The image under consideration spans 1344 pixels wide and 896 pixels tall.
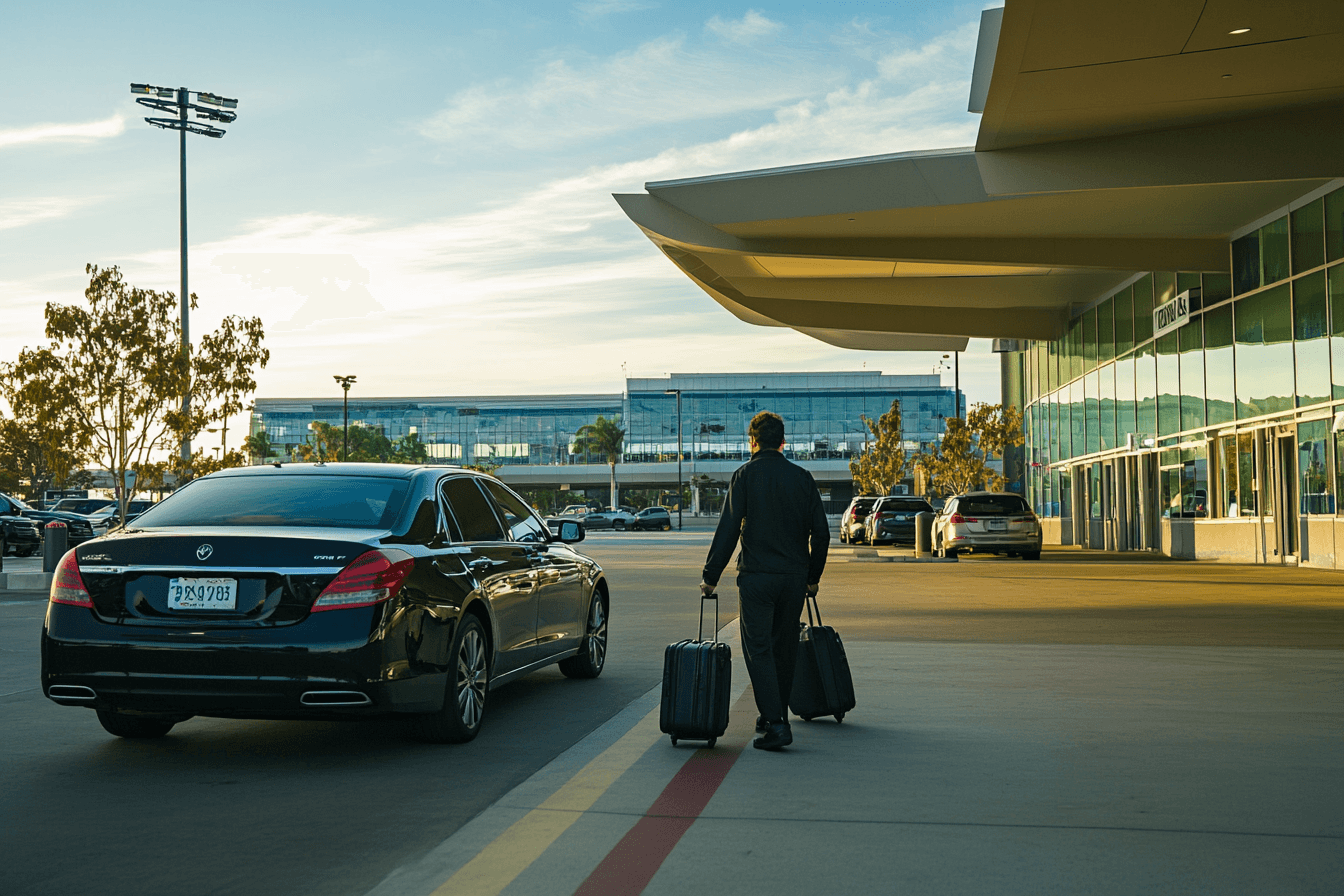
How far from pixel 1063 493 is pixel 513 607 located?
38.9m

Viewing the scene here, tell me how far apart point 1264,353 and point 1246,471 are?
8.49 ft

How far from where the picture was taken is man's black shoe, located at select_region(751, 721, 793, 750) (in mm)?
7023

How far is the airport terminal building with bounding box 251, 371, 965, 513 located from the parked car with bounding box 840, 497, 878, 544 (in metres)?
70.1

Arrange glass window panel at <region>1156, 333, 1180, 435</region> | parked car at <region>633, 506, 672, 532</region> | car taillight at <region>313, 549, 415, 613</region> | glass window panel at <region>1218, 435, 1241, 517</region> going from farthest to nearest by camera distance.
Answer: parked car at <region>633, 506, 672, 532</region> → glass window panel at <region>1156, 333, 1180, 435</region> → glass window panel at <region>1218, 435, 1241, 517</region> → car taillight at <region>313, 549, 415, 613</region>

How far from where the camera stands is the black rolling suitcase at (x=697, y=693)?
277 inches

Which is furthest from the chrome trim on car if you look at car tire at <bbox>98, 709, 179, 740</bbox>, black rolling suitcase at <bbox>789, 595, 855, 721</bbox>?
black rolling suitcase at <bbox>789, 595, 855, 721</bbox>

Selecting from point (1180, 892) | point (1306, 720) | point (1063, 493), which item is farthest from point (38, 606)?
point (1063, 493)

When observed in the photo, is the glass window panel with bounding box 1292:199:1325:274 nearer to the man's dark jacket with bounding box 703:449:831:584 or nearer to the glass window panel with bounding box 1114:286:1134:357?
the glass window panel with bounding box 1114:286:1134:357

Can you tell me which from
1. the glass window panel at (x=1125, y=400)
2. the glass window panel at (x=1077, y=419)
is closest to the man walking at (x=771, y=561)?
the glass window panel at (x=1125, y=400)

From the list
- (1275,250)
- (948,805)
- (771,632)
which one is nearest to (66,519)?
(1275,250)

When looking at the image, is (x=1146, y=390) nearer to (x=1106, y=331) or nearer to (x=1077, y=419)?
(x=1106, y=331)

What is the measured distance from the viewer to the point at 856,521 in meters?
47.1

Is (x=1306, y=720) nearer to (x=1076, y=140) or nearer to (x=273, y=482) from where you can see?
(x=273, y=482)

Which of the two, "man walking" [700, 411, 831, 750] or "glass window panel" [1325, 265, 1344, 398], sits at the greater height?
"glass window panel" [1325, 265, 1344, 398]
